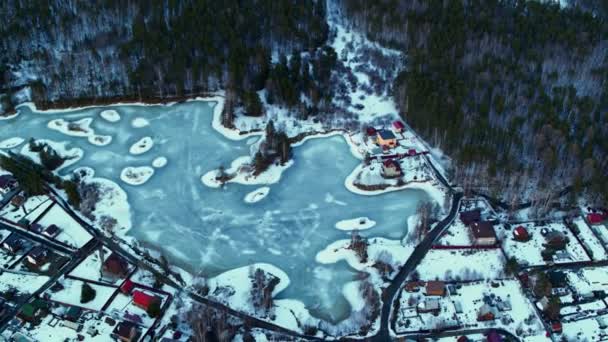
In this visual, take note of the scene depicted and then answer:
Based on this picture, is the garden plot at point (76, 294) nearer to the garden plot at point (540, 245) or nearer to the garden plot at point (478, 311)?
the garden plot at point (478, 311)

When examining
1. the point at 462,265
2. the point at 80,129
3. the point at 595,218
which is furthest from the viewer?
the point at 80,129

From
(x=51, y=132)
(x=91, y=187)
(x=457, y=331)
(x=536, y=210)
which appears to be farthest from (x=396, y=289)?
(x=51, y=132)

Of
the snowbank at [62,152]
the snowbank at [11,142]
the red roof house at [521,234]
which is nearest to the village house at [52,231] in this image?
the snowbank at [62,152]

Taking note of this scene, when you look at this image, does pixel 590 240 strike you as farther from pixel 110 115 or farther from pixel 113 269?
pixel 110 115

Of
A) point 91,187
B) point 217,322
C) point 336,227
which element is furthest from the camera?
point 91,187

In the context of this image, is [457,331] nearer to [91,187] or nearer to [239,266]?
[239,266]

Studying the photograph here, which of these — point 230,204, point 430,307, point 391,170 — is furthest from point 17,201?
point 430,307
